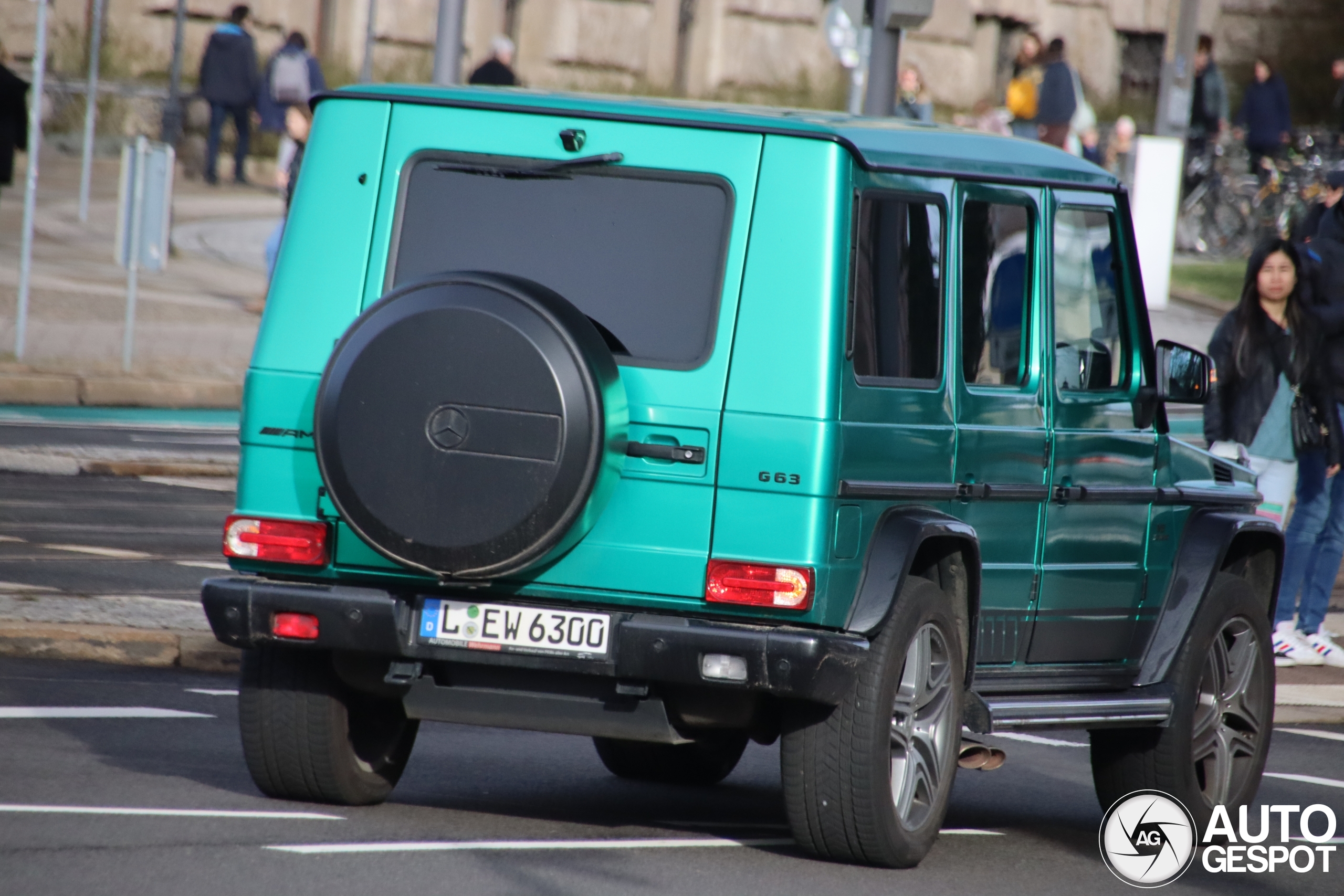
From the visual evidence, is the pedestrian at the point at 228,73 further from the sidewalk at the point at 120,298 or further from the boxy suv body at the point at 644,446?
the boxy suv body at the point at 644,446

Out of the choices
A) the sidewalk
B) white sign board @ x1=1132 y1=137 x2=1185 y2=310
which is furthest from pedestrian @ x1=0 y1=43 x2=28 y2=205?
white sign board @ x1=1132 y1=137 x2=1185 y2=310

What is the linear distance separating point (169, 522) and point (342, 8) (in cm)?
2069

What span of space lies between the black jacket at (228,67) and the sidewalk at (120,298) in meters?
1.17

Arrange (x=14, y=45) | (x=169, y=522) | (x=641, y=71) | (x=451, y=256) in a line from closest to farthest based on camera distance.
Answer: (x=451, y=256) → (x=169, y=522) → (x=14, y=45) → (x=641, y=71)

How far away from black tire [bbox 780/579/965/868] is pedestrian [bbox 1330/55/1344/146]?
2498cm

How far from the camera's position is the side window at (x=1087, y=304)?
6.98 meters

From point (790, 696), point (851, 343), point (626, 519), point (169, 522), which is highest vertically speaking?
point (851, 343)

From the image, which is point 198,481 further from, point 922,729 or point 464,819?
point 922,729

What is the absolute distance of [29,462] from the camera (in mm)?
13930

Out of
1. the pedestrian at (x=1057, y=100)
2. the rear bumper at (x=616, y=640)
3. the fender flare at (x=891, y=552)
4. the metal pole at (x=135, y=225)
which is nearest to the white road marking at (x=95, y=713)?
the rear bumper at (x=616, y=640)

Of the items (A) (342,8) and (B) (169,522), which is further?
(A) (342,8)

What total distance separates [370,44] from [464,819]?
22988mm

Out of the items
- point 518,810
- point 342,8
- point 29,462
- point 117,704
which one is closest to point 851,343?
point 518,810

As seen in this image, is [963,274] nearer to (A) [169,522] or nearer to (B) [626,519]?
(B) [626,519]
